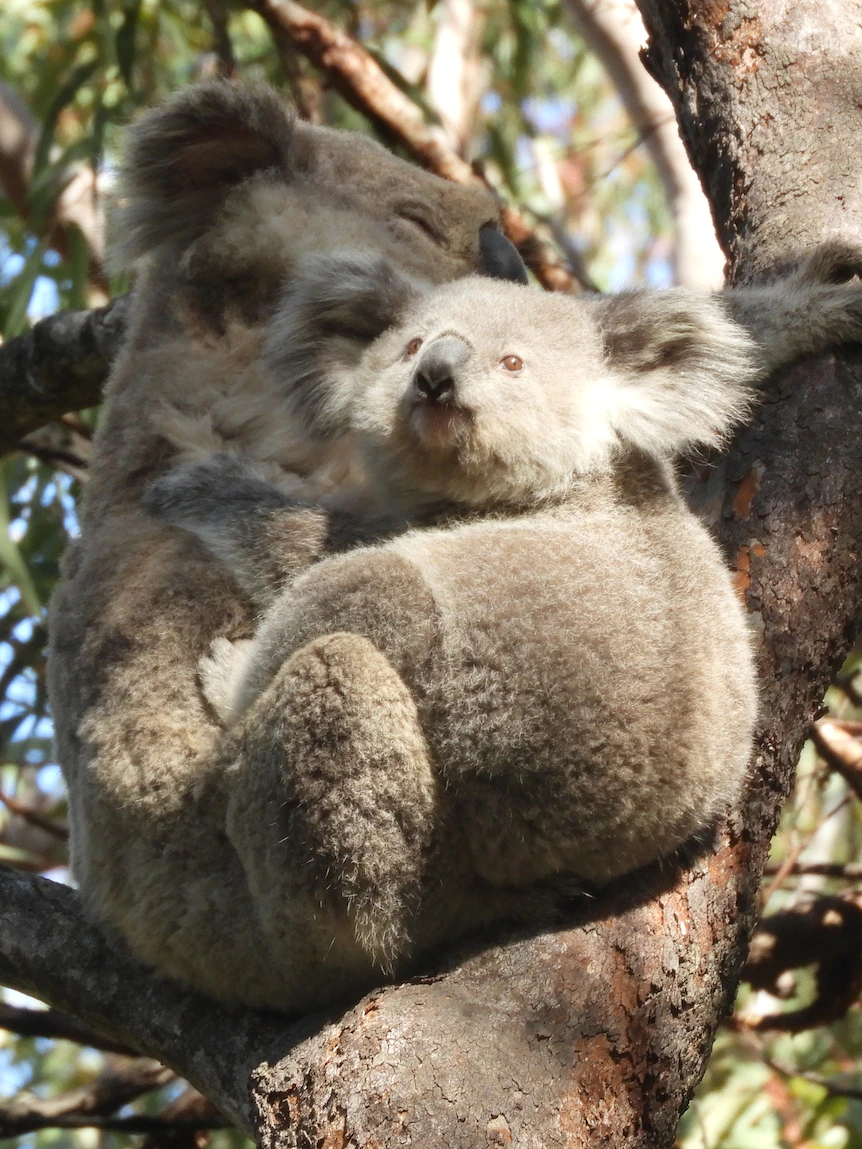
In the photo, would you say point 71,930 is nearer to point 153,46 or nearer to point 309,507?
point 309,507

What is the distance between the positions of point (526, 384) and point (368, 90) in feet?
10.5

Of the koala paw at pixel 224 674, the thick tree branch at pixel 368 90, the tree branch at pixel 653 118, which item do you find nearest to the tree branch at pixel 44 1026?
the koala paw at pixel 224 674

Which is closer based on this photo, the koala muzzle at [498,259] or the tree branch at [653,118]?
the koala muzzle at [498,259]

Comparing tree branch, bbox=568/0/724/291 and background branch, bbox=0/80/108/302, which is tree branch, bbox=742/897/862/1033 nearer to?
tree branch, bbox=568/0/724/291

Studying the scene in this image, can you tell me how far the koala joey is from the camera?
2.10 metres

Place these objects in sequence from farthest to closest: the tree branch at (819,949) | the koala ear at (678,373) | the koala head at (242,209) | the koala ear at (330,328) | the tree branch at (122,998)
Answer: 1. the tree branch at (819,949)
2. the koala head at (242,209)
3. the koala ear at (330,328)
4. the koala ear at (678,373)
5. the tree branch at (122,998)

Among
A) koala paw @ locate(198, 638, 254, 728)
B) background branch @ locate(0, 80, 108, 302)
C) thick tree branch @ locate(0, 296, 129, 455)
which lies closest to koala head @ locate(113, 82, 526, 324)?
thick tree branch @ locate(0, 296, 129, 455)

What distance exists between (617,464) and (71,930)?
1.52 m

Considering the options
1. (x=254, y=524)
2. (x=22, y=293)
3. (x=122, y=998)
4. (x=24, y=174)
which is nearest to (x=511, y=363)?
(x=254, y=524)

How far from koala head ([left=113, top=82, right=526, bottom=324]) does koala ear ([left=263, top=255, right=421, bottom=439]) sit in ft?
0.93

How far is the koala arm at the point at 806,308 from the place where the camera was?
8.52 ft

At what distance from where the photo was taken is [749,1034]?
4.54 meters

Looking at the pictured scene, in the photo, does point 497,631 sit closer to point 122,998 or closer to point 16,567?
point 122,998

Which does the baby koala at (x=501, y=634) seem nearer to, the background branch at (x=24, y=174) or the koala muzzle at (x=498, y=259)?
the koala muzzle at (x=498, y=259)
